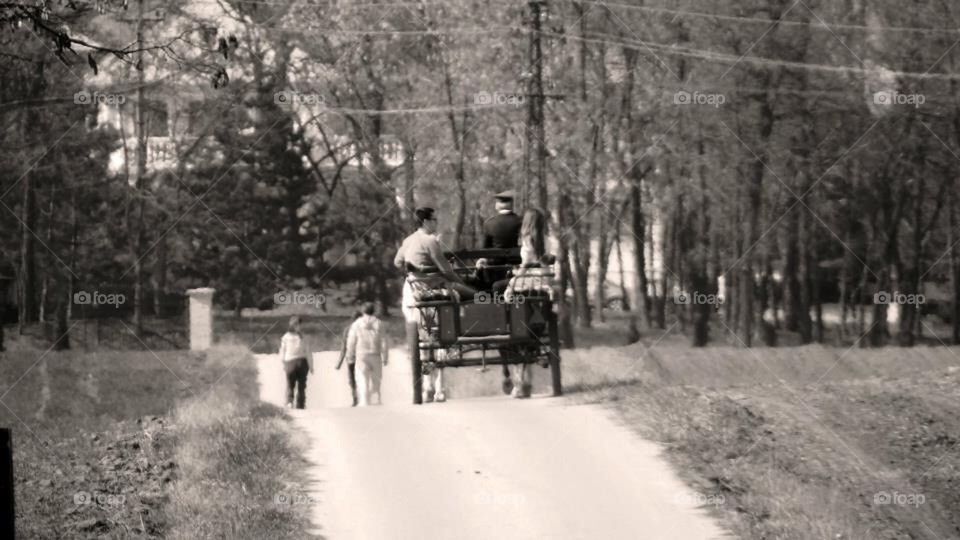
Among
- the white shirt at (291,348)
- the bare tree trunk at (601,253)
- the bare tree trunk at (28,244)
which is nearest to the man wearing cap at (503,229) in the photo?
the white shirt at (291,348)

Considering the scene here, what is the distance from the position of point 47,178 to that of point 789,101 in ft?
→ 74.3

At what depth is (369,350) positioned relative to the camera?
22312 millimetres

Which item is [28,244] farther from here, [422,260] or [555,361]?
[555,361]

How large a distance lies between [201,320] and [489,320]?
41.0 metres

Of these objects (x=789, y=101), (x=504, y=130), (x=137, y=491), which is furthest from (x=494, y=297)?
(x=789, y=101)

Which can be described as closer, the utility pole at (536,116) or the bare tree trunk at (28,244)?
the utility pole at (536,116)

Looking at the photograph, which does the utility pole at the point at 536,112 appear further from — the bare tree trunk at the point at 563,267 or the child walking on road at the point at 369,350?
the child walking on road at the point at 369,350

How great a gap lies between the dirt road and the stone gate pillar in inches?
1590

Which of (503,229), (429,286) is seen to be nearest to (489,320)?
(429,286)

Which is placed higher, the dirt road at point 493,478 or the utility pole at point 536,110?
the utility pole at point 536,110

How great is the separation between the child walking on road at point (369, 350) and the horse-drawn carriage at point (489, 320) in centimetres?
441

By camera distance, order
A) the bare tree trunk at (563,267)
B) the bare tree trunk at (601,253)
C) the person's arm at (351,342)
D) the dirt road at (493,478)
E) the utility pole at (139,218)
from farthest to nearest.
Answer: the utility pole at (139,218) → the bare tree trunk at (601,253) → the bare tree trunk at (563,267) → the person's arm at (351,342) → the dirt road at (493,478)

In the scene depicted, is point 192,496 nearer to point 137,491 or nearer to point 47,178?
point 137,491

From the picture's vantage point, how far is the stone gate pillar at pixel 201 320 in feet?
185
